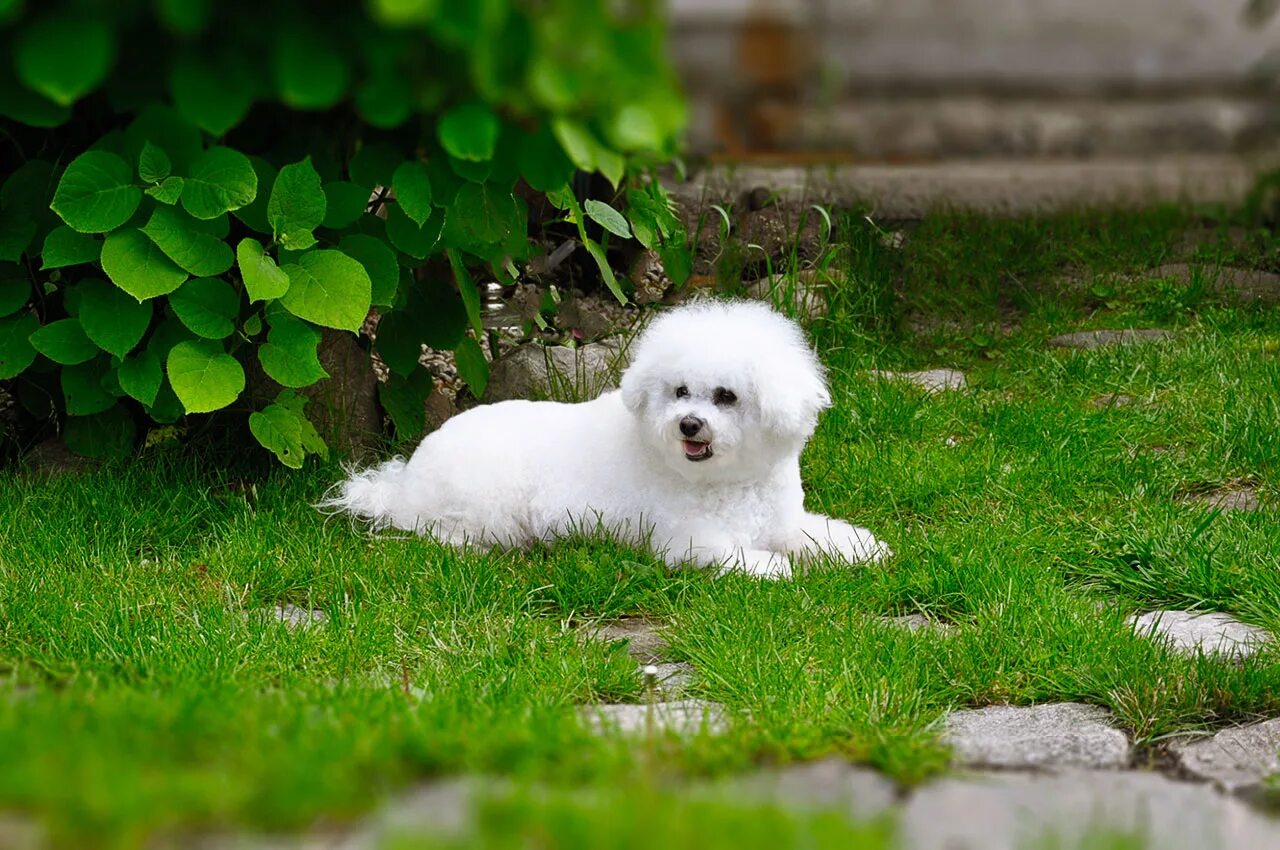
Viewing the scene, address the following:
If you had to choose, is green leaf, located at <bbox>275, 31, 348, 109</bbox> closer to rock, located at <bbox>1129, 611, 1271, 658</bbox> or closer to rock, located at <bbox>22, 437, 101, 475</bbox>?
rock, located at <bbox>1129, 611, 1271, 658</bbox>

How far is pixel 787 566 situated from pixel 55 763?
232 centimetres

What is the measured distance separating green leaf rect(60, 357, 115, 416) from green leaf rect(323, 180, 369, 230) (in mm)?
813

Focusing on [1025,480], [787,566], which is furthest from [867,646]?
[1025,480]

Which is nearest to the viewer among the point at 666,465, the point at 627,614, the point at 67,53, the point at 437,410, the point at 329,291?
the point at 67,53

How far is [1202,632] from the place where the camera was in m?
3.05

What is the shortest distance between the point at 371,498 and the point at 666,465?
872 millimetres

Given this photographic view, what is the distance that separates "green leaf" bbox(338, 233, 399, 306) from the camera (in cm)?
375

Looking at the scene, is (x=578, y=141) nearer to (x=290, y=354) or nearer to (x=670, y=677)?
(x=670, y=677)

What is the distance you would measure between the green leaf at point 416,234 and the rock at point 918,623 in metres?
1.64

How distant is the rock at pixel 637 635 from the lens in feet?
10.0

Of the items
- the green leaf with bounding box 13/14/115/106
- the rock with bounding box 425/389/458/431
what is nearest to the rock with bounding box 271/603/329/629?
the rock with bounding box 425/389/458/431

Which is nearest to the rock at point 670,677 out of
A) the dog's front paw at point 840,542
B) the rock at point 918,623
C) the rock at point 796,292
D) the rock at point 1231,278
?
the rock at point 918,623

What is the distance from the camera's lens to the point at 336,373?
14.2 ft

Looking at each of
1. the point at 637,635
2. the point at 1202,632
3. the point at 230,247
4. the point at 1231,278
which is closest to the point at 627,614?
the point at 637,635
